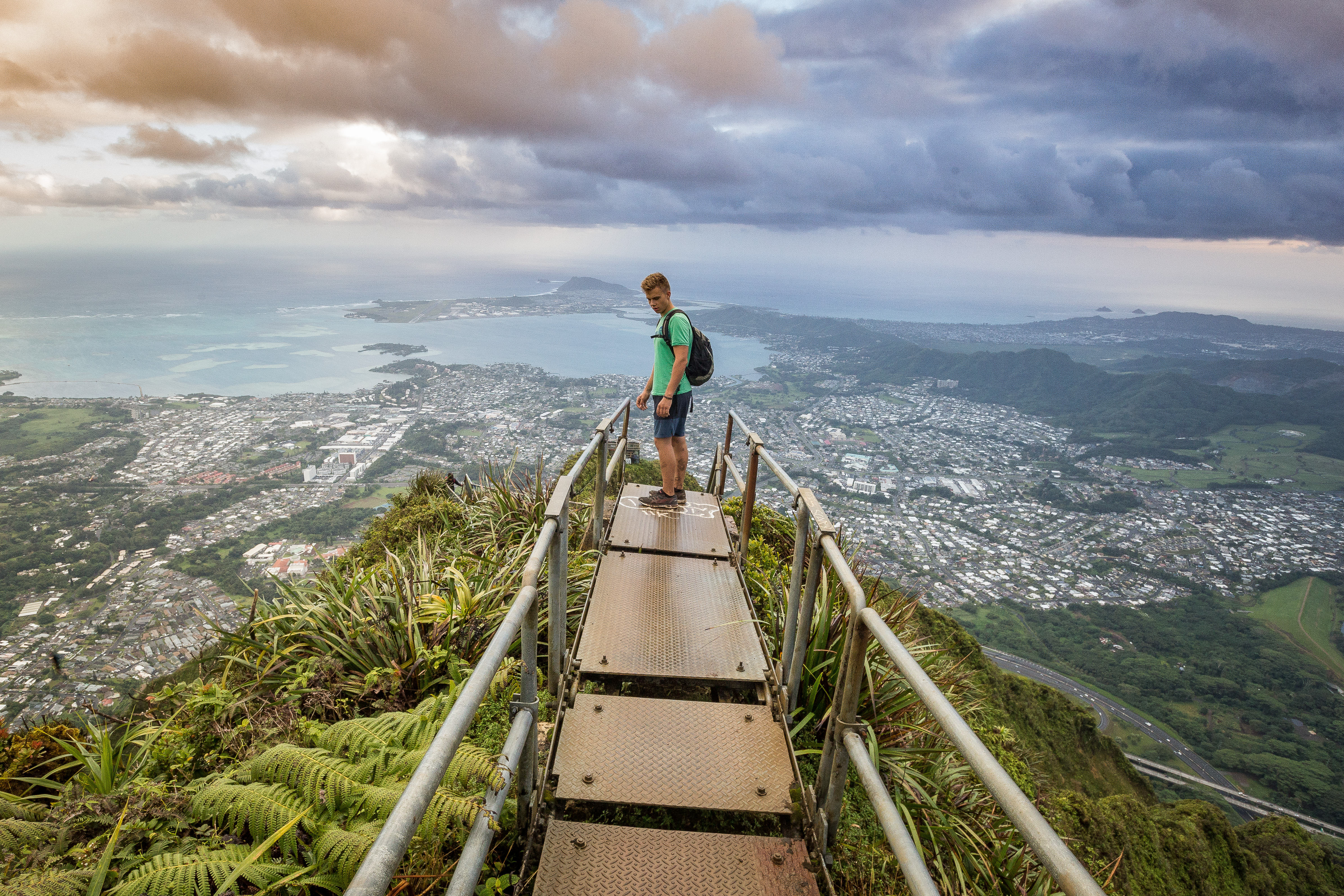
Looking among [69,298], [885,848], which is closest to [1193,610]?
[885,848]

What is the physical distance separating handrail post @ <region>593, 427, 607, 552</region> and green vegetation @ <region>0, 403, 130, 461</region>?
38871 mm

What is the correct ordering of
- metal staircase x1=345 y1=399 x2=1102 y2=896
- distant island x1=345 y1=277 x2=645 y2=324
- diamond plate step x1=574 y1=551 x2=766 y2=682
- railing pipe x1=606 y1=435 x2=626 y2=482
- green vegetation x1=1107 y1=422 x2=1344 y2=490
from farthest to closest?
distant island x1=345 y1=277 x2=645 y2=324 < green vegetation x1=1107 y1=422 x2=1344 y2=490 < railing pipe x1=606 y1=435 x2=626 y2=482 < diamond plate step x1=574 y1=551 x2=766 y2=682 < metal staircase x1=345 y1=399 x2=1102 y2=896

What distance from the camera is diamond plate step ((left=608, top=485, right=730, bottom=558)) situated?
514 cm

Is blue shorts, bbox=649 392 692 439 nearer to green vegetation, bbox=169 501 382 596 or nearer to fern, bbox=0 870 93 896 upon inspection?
fern, bbox=0 870 93 896

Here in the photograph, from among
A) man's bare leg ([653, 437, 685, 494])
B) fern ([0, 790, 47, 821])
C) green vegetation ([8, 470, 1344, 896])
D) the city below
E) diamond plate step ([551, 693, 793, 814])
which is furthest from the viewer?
the city below

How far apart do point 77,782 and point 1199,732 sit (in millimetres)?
30284

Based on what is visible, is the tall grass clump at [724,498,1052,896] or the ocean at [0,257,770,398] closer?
the tall grass clump at [724,498,1052,896]

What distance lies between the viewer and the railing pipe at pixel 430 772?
976mm

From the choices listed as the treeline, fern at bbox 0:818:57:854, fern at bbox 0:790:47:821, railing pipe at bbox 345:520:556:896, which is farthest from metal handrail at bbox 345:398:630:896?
the treeline

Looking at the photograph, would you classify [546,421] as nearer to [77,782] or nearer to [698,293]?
[77,782]

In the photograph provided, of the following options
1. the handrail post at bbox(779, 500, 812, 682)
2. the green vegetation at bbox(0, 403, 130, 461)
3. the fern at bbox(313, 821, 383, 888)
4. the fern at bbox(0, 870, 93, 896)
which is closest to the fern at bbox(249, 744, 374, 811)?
the fern at bbox(313, 821, 383, 888)

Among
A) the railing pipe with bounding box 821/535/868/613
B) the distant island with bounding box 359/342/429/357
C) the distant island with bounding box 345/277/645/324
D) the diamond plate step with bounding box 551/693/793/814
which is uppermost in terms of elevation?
the distant island with bounding box 345/277/645/324

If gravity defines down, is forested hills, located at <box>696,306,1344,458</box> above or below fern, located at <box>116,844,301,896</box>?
below

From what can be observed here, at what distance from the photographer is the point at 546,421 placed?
3550 centimetres
